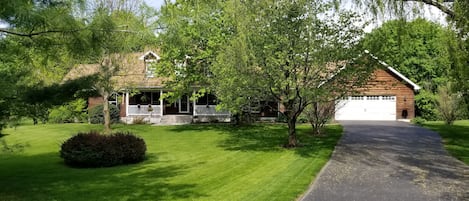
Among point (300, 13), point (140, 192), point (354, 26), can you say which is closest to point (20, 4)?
point (140, 192)

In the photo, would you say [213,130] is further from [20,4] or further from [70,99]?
[20,4]

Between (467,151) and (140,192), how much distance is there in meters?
11.8

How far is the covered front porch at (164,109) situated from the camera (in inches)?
1358

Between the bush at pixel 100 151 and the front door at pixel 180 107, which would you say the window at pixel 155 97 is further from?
the bush at pixel 100 151

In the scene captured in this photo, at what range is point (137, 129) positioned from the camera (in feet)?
93.9

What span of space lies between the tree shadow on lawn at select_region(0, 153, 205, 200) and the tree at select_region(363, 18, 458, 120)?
8.11 meters

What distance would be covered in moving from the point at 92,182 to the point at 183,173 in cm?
253

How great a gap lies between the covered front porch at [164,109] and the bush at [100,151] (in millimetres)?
17509

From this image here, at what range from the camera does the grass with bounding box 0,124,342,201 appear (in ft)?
33.4

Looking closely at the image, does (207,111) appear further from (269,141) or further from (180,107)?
(269,141)

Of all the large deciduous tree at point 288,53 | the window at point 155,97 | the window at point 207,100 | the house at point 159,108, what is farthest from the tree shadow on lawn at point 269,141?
the window at point 155,97

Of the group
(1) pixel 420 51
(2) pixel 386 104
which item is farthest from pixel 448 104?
(1) pixel 420 51

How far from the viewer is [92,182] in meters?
12.0

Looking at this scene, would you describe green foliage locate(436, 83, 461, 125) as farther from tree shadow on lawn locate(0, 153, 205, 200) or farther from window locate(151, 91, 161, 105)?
tree shadow on lawn locate(0, 153, 205, 200)
